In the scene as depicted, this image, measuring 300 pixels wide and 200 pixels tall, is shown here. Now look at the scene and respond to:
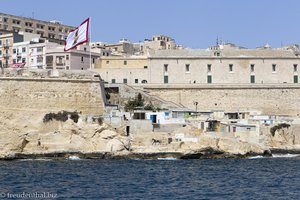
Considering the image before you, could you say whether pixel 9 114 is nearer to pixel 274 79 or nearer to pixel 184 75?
pixel 184 75

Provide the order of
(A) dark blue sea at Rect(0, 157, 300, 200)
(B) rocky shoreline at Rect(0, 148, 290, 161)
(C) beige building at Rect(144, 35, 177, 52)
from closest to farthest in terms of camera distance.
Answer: (A) dark blue sea at Rect(0, 157, 300, 200) → (B) rocky shoreline at Rect(0, 148, 290, 161) → (C) beige building at Rect(144, 35, 177, 52)

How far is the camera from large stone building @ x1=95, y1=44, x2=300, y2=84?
53406 mm

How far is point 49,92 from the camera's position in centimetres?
4419

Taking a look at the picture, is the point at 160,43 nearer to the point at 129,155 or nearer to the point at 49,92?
the point at 49,92

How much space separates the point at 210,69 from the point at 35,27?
83.6 feet

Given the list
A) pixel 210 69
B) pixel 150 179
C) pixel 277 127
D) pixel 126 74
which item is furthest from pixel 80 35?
pixel 150 179

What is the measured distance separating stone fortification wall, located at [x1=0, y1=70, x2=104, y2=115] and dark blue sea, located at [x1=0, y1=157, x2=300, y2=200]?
6.96m

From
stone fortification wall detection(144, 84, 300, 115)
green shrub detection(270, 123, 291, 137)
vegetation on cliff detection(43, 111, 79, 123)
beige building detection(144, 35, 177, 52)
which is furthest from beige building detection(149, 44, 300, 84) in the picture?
beige building detection(144, 35, 177, 52)

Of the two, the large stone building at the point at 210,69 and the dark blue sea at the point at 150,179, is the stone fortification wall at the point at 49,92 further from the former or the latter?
the large stone building at the point at 210,69

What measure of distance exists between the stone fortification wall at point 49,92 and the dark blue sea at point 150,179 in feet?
22.8

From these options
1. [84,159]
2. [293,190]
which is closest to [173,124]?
[84,159]

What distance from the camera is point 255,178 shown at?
30.3 metres

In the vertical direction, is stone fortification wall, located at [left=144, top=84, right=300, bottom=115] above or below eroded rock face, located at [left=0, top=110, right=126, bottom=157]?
above

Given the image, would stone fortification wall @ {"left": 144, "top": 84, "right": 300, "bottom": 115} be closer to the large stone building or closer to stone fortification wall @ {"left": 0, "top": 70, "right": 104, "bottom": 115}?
the large stone building
